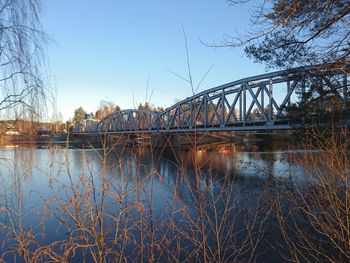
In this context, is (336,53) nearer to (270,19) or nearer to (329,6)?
(329,6)

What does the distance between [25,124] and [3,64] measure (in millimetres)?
882

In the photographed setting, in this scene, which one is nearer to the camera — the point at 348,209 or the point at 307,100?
the point at 348,209

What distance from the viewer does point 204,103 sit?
1746 inches

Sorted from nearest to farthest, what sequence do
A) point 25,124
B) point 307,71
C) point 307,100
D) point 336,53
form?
point 25,124 → point 336,53 → point 307,71 → point 307,100

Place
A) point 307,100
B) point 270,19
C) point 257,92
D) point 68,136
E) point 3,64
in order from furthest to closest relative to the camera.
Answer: point 257,92, point 307,100, point 270,19, point 3,64, point 68,136

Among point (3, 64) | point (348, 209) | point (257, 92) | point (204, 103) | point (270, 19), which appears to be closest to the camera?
point (348, 209)

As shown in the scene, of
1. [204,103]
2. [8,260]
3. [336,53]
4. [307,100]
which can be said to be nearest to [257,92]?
[204,103]

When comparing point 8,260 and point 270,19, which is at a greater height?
point 270,19

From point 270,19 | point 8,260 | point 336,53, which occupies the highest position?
point 270,19

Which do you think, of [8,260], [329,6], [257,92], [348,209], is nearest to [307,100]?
[329,6]

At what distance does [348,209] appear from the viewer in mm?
3416

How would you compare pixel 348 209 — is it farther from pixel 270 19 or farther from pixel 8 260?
pixel 8 260

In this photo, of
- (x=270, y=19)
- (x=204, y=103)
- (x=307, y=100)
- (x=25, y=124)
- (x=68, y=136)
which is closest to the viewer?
(x=68, y=136)

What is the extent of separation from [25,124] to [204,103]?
40837mm
